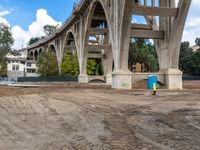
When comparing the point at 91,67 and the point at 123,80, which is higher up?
the point at 91,67

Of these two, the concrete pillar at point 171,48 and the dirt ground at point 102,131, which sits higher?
the concrete pillar at point 171,48

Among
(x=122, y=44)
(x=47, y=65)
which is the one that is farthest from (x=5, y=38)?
(x=122, y=44)

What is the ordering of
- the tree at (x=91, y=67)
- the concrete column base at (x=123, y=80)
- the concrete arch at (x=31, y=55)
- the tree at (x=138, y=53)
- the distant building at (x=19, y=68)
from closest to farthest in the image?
the concrete column base at (x=123, y=80)
the tree at (x=91, y=67)
the tree at (x=138, y=53)
the distant building at (x=19, y=68)
the concrete arch at (x=31, y=55)

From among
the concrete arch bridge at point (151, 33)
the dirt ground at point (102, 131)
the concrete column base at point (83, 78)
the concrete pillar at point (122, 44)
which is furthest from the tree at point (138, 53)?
the dirt ground at point (102, 131)

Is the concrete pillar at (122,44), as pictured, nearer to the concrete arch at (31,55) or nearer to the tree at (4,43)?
the tree at (4,43)

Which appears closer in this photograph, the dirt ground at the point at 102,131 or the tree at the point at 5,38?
the dirt ground at the point at 102,131

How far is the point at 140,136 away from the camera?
6195mm

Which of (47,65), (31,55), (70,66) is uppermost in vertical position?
(31,55)

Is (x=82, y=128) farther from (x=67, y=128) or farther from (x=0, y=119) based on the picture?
(x=0, y=119)

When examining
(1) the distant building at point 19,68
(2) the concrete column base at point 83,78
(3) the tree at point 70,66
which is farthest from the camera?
(1) the distant building at point 19,68

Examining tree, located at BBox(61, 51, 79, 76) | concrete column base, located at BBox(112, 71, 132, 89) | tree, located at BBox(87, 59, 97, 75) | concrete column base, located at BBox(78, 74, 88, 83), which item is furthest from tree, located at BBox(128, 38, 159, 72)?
concrete column base, located at BBox(112, 71, 132, 89)

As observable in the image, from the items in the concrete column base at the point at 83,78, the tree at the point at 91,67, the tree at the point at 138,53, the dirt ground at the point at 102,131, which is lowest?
the dirt ground at the point at 102,131

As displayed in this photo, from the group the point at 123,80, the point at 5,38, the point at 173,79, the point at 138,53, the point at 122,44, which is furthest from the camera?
the point at 5,38

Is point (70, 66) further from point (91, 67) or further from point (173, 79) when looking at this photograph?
point (173, 79)
